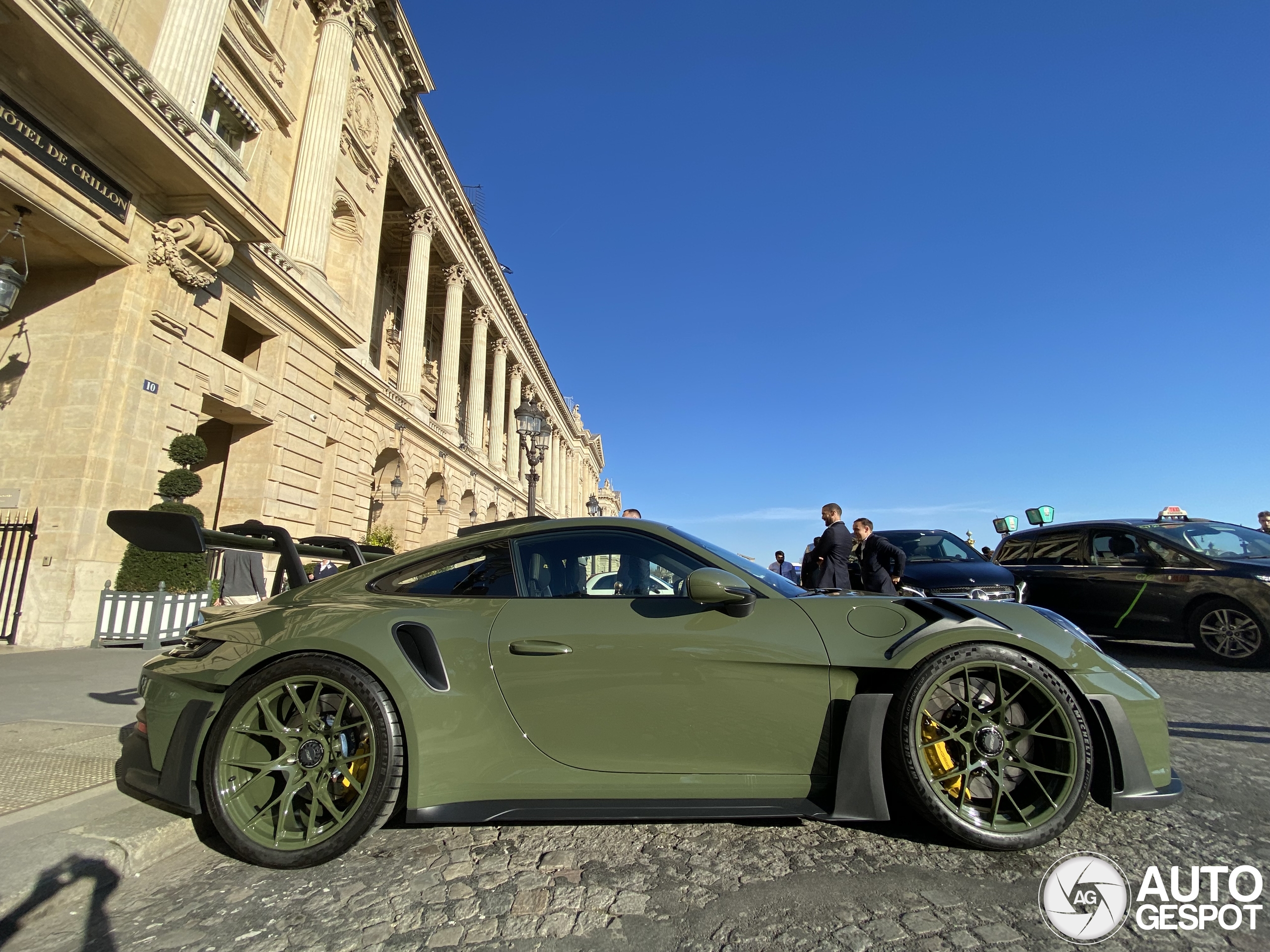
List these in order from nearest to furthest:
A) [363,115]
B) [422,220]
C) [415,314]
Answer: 1. [363,115]
2. [415,314]
3. [422,220]

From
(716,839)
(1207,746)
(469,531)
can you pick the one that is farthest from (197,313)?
(1207,746)

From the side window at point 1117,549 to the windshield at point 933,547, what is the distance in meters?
1.30

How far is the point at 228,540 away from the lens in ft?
9.32

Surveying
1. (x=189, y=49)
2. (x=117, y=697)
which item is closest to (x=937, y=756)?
(x=117, y=697)

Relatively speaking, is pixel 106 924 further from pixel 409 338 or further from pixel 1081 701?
pixel 409 338

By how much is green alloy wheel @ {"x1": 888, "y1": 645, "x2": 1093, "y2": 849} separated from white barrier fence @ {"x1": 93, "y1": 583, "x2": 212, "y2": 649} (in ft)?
31.4

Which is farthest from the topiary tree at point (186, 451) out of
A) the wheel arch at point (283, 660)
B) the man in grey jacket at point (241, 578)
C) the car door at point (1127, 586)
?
the car door at point (1127, 586)

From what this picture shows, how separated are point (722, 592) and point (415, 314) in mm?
23496

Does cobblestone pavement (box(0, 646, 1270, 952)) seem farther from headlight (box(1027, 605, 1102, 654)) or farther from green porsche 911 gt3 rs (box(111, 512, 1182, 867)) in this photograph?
headlight (box(1027, 605, 1102, 654))

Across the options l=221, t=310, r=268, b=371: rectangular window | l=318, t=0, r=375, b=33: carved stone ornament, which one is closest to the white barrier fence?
l=221, t=310, r=268, b=371: rectangular window

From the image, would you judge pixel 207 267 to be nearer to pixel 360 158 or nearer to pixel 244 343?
pixel 244 343

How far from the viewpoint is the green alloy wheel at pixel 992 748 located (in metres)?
2.18

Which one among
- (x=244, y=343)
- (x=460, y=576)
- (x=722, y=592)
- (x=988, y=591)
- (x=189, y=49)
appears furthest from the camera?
(x=244, y=343)

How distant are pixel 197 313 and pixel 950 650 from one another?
1226 cm
